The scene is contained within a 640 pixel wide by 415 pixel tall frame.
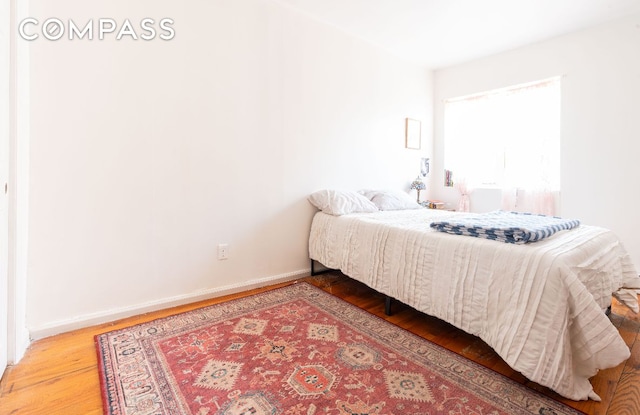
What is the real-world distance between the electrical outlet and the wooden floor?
457 millimetres

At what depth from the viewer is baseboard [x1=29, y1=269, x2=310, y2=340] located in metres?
1.84

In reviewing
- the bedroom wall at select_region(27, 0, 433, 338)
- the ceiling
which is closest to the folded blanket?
the bedroom wall at select_region(27, 0, 433, 338)

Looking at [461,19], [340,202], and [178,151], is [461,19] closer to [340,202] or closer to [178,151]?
[340,202]

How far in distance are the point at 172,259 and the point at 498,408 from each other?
2.12 meters

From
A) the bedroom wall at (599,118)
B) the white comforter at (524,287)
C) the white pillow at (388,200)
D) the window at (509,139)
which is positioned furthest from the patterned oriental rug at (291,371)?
the window at (509,139)

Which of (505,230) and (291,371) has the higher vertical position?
(505,230)

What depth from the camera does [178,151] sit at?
2.26 meters

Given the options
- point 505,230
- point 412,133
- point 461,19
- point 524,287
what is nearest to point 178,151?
point 505,230

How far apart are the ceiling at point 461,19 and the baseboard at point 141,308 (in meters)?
2.47

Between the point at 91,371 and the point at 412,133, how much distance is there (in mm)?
3894

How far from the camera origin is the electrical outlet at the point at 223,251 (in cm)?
249

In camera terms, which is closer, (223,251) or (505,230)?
(505,230)

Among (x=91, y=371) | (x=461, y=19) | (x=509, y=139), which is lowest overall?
(x=91, y=371)

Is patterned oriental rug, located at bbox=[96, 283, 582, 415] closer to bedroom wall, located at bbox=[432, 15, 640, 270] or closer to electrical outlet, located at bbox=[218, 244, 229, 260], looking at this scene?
electrical outlet, located at bbox=[218, 244, 229, 260]
